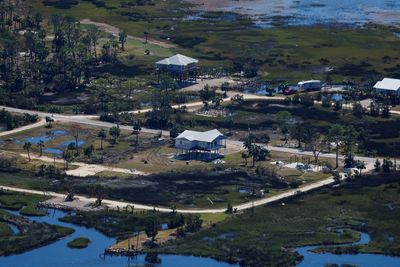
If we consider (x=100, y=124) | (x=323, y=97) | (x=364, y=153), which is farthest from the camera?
(x=323, y=97)

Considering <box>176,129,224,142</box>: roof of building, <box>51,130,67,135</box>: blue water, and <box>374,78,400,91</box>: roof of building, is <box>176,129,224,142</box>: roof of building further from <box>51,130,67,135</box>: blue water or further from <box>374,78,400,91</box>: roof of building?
<box>374,78,400,91</box>: roof of building

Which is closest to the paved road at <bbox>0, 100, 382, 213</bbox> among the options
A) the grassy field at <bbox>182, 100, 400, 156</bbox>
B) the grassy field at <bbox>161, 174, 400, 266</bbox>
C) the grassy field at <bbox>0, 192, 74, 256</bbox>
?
the grassy field at <bbox>161, 174, 400, 266</bbox>

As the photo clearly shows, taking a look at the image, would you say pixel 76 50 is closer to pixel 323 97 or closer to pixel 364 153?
pixel 323 97

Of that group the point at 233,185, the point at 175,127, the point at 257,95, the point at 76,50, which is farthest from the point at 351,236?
the point at 76,50

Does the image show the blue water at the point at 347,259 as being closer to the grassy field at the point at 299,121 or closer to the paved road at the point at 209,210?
the paved road at the point at 209,210

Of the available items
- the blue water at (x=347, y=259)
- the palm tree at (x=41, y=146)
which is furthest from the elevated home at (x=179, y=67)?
the blue water at (x=347, y=259)

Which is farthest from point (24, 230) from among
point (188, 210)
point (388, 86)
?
point (388, 86)

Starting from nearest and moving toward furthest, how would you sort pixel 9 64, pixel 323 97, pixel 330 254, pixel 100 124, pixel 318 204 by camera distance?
pixel 330 254
pixel 318 204
pixel 100 124
pixel 323 97
pixel 9 64
